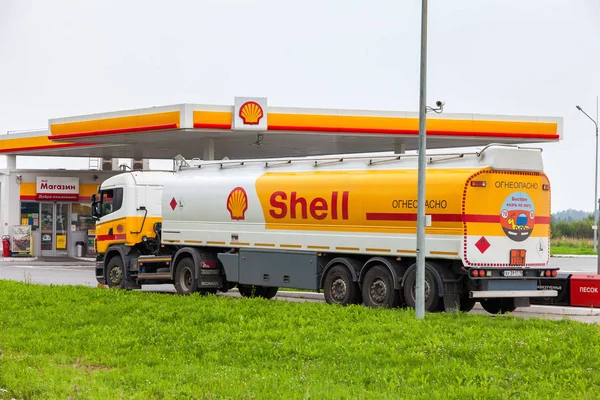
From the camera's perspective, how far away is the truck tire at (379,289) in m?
20.2

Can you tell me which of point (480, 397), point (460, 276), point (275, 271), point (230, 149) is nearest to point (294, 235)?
point (275, 271)

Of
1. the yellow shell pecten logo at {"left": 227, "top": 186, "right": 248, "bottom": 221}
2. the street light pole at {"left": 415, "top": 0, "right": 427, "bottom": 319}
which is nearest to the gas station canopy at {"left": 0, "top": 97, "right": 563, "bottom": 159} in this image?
the yellow shell pecten logo at {"left": 227, "top": 186, "right": 248, "bottom": 221}

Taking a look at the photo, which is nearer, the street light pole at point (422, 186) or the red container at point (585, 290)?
the street light pole at point (422, 186)

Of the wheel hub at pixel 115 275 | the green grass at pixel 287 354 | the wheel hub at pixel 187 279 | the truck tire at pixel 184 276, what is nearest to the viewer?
the green grass at pixel 287 354

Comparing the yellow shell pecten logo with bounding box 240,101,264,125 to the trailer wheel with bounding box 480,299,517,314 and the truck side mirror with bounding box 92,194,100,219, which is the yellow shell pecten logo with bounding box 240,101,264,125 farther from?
the trailer wheel with bounding box 480,299,517,314

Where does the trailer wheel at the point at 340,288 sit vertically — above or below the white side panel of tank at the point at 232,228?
below

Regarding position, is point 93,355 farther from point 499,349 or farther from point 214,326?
point 499,349

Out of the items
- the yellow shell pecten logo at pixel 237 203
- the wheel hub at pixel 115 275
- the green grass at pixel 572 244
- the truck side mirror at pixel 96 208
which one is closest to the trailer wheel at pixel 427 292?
the yellow shell pecten logo at pixel 237 203

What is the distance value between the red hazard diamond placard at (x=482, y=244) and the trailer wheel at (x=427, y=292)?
1.02 m

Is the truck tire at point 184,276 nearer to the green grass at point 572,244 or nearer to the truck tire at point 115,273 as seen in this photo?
the truck tire at point 115,273

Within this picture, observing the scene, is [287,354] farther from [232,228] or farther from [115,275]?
[115,275]

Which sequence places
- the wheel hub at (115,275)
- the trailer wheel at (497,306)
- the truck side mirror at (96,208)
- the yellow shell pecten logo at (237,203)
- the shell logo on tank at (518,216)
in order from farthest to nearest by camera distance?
the truck side mirror at (96,208)
the wheel hub at (115,275)
the yellow shell pecten logo at (237,203)
the trailer wheel at (497,306)
the shell logo on tank at (518,216)

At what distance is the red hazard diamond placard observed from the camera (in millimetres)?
19266

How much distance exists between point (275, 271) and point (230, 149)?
23.5 meters
